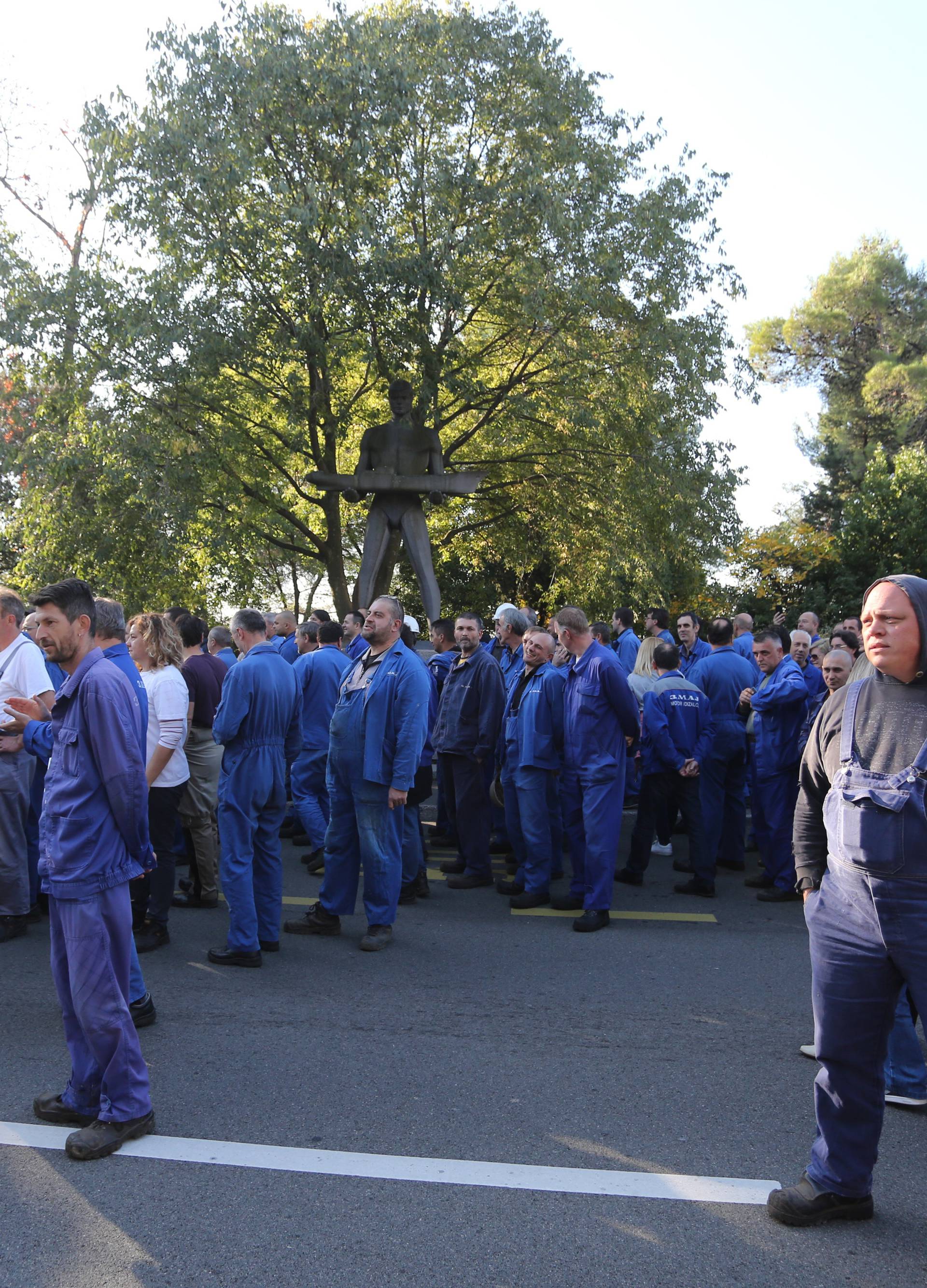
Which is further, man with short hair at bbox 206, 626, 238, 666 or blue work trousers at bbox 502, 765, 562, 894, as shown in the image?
man with short hair at bbox 206, 626, 238, 666

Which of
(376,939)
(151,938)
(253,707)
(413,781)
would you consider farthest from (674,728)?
(151,938)

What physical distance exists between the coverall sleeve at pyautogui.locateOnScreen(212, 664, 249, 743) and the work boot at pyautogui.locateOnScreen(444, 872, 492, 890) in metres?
2.72

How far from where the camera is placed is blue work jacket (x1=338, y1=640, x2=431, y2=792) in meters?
6.46

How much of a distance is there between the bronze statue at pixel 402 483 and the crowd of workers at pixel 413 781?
4036 mm

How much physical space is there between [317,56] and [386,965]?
46.8 feet

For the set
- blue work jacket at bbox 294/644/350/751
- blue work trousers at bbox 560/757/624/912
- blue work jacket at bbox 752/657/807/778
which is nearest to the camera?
blue work trousers at bbox 560/757/624/912

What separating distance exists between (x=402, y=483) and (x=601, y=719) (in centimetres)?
838

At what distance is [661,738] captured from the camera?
8.19m

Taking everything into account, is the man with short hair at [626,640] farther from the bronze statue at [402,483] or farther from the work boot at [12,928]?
the work boot at [12,928]

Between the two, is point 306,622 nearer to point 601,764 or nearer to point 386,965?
point 601,764

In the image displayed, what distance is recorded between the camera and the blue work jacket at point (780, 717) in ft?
26.1

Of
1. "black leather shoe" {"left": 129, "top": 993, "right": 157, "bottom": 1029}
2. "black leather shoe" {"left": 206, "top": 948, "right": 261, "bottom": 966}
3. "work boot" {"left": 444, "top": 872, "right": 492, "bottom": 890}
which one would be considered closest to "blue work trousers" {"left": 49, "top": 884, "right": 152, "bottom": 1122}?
"black leather shoe" {"left": 129, "top": 993, "right": 157, "bottom": 1029}

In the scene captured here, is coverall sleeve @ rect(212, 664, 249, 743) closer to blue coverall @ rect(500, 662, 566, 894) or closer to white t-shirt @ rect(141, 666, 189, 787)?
white t-shirt @ rect(141, 666, 189, 787)

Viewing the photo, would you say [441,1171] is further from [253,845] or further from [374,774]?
[374,774]
